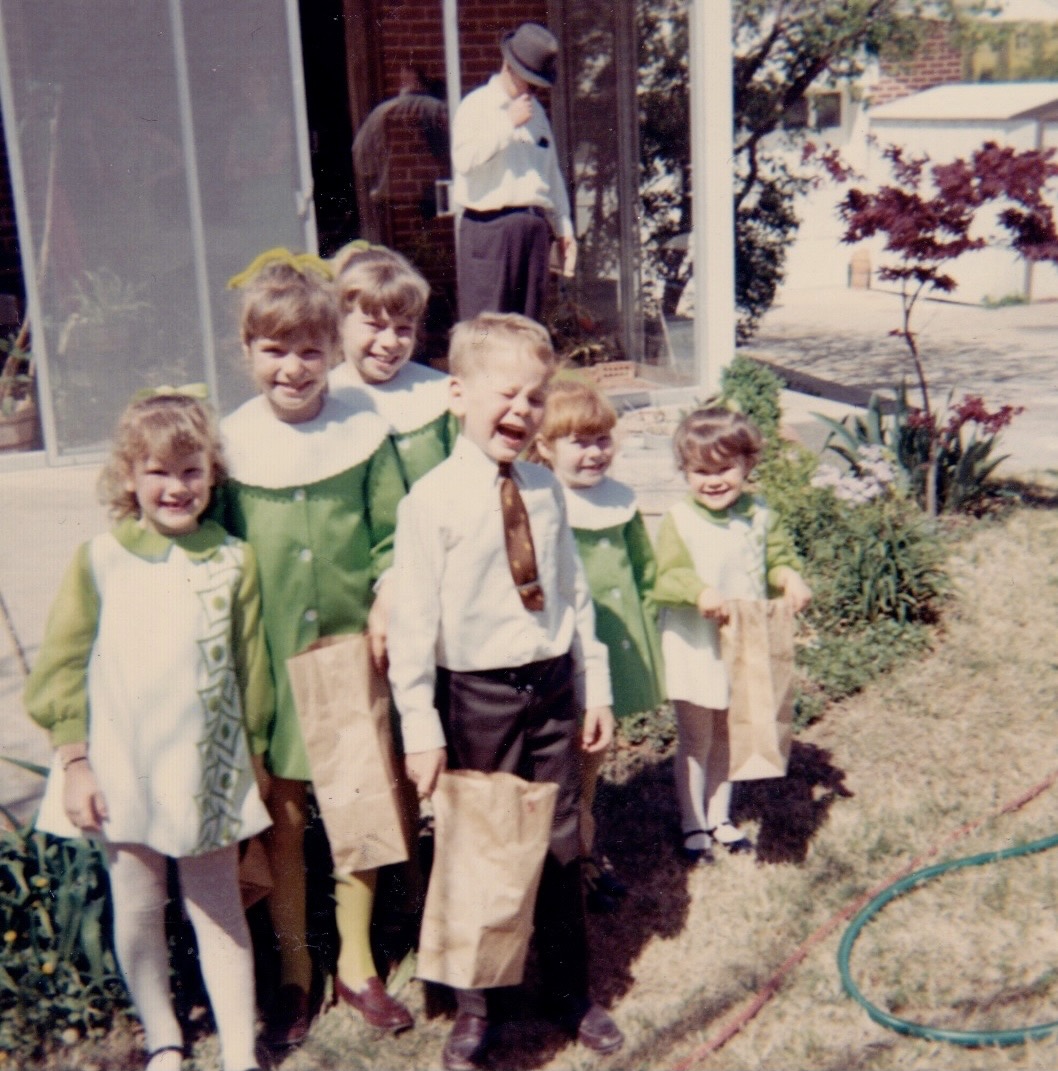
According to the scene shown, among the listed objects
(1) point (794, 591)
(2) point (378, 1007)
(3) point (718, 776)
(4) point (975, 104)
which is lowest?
(2) point (378, 1007)

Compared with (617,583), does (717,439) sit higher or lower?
higher

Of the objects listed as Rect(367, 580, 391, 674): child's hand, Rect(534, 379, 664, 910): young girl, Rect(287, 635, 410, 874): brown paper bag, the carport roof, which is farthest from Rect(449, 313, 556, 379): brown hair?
the carport roof

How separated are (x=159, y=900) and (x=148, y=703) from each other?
0.47m

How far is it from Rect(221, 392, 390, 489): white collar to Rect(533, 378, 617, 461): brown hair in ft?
1.53

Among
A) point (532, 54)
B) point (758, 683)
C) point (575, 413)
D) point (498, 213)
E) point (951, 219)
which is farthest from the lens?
point (498, 213)

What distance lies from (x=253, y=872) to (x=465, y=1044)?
24.2 inches

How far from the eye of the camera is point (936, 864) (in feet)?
13.1

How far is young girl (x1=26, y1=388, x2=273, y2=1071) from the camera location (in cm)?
288

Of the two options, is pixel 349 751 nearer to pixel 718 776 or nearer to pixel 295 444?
pixel 295 444

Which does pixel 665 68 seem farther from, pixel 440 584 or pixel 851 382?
pixel 440 584

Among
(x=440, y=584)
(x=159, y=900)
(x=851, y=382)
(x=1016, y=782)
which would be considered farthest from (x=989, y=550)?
(x=851, y=382)

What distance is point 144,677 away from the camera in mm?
2881

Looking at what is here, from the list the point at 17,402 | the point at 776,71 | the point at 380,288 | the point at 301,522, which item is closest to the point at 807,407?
the point at 17,402

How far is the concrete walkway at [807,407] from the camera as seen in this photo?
5.01 m
